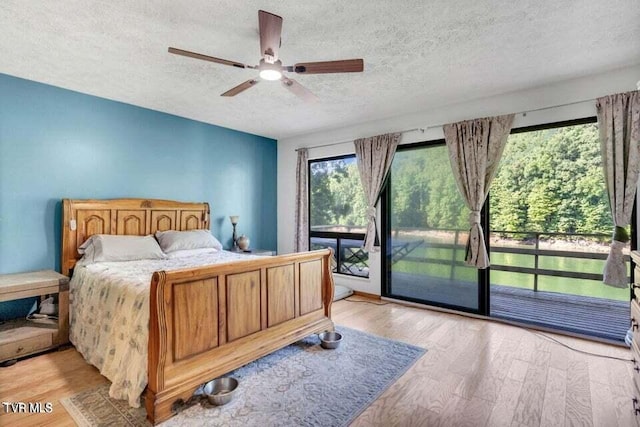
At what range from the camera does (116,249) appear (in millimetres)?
3291

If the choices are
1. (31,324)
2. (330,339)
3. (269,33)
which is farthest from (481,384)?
(31,324)

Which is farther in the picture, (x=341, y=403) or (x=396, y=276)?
(x=396, y=276)

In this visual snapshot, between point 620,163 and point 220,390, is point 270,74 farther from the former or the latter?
point 620,163

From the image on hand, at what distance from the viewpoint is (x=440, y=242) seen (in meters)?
4.11

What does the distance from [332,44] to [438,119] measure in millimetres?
2115

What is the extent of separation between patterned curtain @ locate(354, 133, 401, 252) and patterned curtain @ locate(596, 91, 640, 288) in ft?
7.19

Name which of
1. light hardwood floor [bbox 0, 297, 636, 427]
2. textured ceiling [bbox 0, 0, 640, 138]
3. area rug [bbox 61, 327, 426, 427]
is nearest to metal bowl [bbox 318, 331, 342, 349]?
area rug [bbox 61, 327, 426, 427]

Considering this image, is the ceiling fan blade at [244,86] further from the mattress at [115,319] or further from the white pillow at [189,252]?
the white pillow at [189,252]

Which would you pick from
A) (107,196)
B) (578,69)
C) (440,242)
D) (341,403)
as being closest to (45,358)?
(107,196)

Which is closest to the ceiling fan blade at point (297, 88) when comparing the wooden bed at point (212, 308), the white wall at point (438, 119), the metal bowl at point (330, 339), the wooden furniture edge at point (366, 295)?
the wooden bed at point (212, 308)

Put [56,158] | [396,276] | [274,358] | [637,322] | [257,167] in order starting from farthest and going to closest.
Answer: [257,167], [396,276], [56,158], [274,358], [637,322]

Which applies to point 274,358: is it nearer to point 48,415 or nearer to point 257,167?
point 48,415

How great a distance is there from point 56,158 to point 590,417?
16.7ft

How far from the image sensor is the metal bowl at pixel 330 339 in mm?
2910
